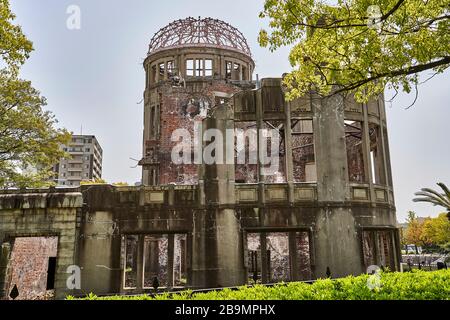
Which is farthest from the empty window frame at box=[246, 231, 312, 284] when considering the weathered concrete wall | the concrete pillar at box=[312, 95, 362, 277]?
the weathered concrete wall

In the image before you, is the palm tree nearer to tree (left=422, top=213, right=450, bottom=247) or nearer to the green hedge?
the green hedge

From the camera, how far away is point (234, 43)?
102 feet

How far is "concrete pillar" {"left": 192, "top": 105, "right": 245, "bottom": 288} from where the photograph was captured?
1452cm

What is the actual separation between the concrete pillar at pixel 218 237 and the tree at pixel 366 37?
21.2ft

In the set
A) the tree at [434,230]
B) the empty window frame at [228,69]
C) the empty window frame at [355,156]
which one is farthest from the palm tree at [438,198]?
the tree at [434,230]

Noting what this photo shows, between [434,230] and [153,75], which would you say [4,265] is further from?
[434,230]

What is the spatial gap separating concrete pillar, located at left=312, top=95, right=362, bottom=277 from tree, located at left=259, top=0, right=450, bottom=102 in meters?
5.50

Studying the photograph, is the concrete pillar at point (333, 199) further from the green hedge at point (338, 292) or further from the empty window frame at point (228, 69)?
the empty window frame at point (228, 69)

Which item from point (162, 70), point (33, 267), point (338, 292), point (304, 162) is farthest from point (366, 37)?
point (162, 70)
